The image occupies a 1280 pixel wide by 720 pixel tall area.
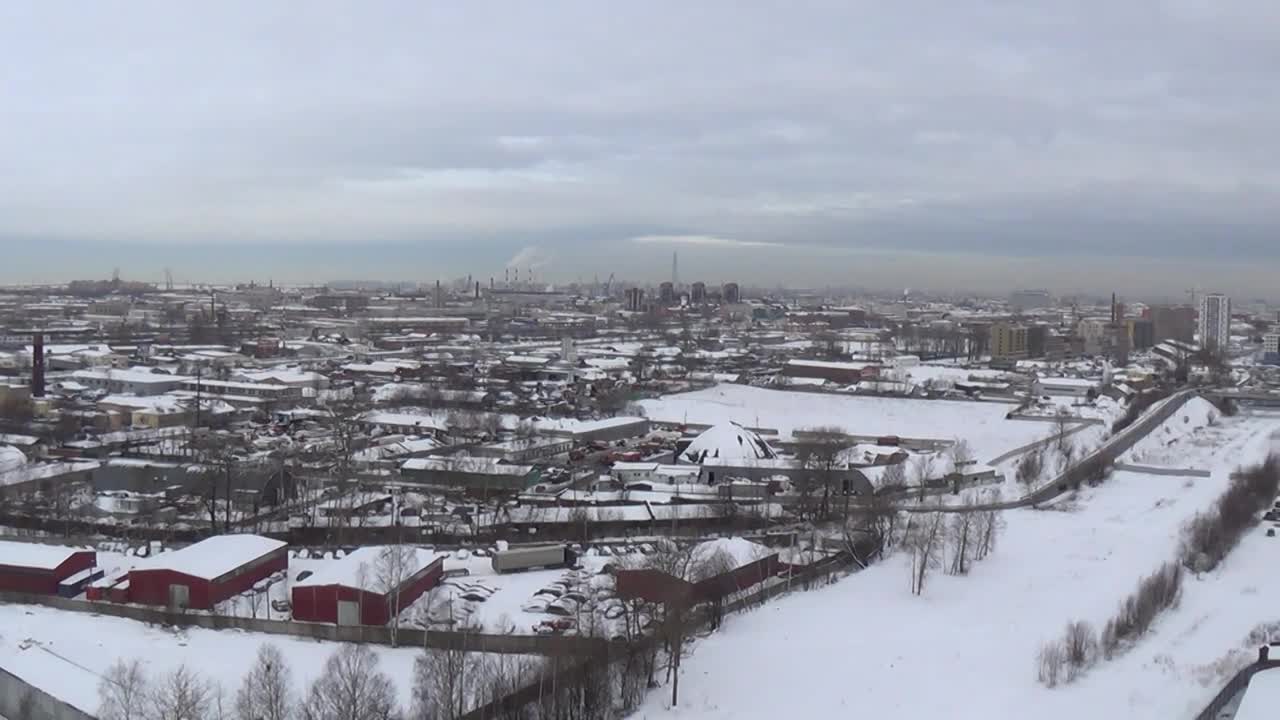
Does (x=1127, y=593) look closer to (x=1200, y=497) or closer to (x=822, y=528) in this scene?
(x=822, y=528)

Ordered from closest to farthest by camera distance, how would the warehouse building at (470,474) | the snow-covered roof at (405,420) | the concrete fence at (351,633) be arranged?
the concrete fence at (351,633) → the warehouse building at (470,474) → the snow-covered roof at (405,420)

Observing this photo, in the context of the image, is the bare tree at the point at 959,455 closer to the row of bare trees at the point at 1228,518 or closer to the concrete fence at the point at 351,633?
the row of bare trees at the point at 1228,518

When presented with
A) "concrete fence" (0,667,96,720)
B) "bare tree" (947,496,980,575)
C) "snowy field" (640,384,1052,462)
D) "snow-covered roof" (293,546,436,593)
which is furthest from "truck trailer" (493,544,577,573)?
"snowy field" (640,384,1052,462)

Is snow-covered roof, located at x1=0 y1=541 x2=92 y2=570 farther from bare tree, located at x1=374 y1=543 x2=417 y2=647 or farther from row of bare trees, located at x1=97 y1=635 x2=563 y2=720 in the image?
bare tree, located at x1=374 y1=543 x2=417 y2=647

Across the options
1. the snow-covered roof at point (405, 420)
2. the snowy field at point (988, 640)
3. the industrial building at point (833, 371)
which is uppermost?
the industrial building at point (833, 371)

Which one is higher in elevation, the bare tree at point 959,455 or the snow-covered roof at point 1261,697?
the snow-covered roof at point 1261,697

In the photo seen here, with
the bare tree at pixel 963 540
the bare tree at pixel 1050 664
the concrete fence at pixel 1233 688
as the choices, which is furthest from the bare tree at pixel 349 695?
the bare tree at pixel 963 540

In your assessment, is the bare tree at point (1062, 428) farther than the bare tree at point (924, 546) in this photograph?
Result: Yes

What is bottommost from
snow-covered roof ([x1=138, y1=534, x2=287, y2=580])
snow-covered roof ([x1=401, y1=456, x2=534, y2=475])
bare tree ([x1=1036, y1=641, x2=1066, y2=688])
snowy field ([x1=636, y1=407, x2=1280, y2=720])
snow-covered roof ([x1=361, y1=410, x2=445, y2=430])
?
snowy field ([x1=636, y1=407, x2=1280, y2=720])
